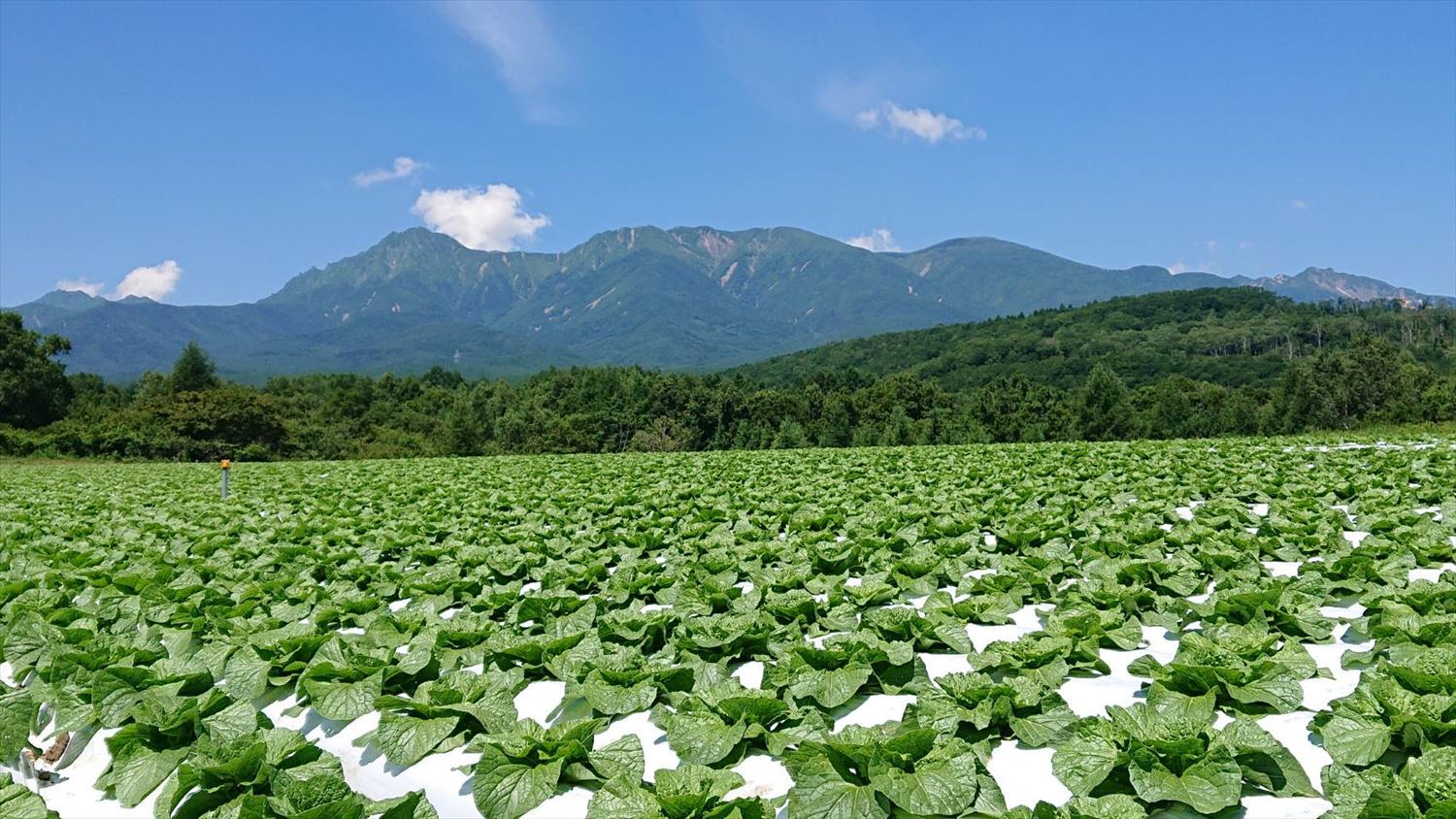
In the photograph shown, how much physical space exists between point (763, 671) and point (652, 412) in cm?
6828

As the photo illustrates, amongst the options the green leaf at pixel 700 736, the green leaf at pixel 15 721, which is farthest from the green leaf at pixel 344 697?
the green leaf at pixel 700 736

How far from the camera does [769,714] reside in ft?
11.5

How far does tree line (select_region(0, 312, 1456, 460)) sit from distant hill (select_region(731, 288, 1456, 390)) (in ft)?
62.3

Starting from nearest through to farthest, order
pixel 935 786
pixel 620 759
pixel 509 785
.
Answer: pixel 935 786, pixel 509 785, pixel 620 759

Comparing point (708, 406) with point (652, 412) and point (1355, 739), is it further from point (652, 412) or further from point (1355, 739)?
point (1355, 739)

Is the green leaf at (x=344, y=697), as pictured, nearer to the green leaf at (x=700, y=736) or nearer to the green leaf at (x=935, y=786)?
the green leaf at (x=700, y=736)

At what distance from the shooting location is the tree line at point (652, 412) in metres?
53.3

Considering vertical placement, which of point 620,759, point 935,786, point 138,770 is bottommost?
point 138,770

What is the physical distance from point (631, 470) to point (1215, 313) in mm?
154750

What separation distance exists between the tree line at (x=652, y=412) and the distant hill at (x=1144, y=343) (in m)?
19.0

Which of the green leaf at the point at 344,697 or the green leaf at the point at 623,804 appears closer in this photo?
the green leaf at the point at 623,804

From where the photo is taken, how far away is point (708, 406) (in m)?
73.1

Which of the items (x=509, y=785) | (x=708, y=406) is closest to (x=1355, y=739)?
(x=509, y=785)

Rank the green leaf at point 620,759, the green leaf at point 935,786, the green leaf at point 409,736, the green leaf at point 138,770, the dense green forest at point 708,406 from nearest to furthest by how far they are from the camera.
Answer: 1. the green leaf at point 935,786
2. the green leaf at point 620,759
3. the green leaf at point 138,770
4. the green leaf at point 409,736
5. the dense green forest at point 708,406
